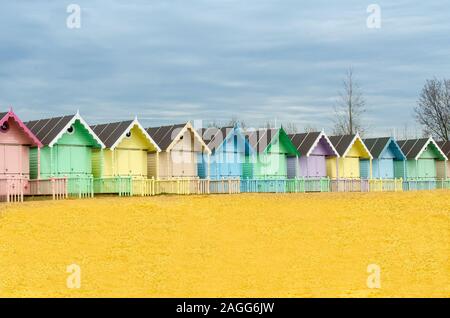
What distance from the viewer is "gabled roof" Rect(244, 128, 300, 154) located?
46.1m

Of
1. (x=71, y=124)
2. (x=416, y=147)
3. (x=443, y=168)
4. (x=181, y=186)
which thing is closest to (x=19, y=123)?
(x=71, y=124)

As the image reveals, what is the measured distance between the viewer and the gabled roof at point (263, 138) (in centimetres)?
4606

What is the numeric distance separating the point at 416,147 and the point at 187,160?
22.2 meters

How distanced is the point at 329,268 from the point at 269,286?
250 centimetres

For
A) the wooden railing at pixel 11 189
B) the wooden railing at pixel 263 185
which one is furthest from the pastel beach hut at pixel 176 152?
the wooden railing at pixel 11 189

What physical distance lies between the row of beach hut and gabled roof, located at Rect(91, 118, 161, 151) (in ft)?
0.22

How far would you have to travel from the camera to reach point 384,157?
5444 centimetres

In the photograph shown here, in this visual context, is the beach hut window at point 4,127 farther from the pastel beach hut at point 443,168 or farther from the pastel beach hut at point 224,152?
the pastel beach hut at point 443,168

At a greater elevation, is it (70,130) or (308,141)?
(70,130)

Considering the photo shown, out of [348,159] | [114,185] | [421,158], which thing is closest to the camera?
[114,185]

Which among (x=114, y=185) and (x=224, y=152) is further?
(x=224, y=152)

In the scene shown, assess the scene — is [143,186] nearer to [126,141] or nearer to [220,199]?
[126,141]

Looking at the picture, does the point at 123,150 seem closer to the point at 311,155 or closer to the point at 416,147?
the point at 311,155
